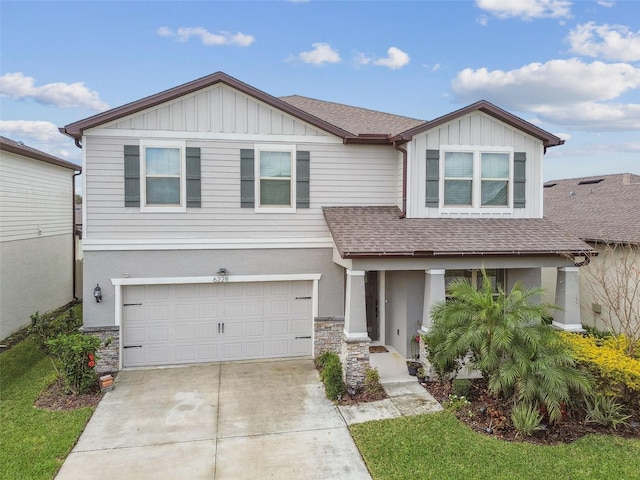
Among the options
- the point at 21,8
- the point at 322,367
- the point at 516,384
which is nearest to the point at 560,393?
the point at 516,384

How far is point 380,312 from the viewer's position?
11.8 meters

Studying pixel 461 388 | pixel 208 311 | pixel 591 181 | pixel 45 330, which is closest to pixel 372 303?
→ pixel 461 388

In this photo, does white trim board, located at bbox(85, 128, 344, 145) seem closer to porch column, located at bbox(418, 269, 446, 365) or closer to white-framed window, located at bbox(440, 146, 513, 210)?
white-framed window, located at bbox(440, 146, 513, 210)

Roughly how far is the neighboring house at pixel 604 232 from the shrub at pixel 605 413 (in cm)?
246

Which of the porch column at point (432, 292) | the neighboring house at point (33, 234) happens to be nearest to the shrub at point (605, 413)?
the porch column at point (432, 292)

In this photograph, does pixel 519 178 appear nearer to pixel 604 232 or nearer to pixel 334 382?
pixel 604 232

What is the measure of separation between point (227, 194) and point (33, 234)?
820cm

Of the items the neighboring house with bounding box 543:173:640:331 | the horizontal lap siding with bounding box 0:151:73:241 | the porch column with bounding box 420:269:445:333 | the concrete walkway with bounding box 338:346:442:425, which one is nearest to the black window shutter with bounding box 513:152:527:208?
the neighboring house with bounding box 543:173:640:331

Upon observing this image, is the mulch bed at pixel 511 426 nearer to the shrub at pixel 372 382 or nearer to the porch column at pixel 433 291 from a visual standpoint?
the shrub at pixel 372 382

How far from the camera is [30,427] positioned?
24.1 feet

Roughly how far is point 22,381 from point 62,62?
491 inches

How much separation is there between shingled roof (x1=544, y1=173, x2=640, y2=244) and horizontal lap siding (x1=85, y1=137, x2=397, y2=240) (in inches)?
271

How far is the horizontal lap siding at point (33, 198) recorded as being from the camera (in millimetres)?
12422

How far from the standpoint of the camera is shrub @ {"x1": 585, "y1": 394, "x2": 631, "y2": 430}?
24.1ft
